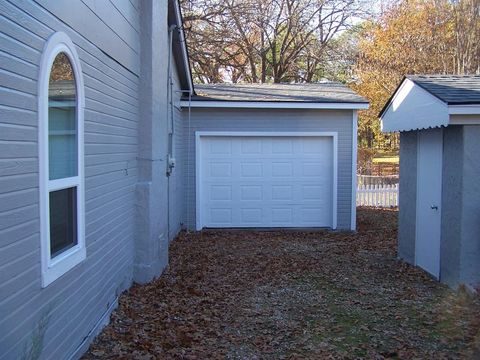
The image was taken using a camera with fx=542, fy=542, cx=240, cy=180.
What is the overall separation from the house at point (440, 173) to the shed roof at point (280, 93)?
11.4ft

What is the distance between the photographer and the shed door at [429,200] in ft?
27.6

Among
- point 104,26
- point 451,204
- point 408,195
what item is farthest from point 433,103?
point 104,26

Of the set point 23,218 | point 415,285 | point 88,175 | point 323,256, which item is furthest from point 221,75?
point 23,218

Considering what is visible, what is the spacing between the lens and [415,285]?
818 centimetres

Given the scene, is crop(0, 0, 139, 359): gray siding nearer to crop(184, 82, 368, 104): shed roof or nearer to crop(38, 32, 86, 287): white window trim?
crop(38, 32, 86, 287): white window trim

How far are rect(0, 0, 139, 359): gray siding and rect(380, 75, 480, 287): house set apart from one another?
4.42m

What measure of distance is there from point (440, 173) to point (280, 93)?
270 inches

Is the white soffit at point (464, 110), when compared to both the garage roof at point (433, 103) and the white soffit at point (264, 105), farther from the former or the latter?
the white soffit at point (264, 105)

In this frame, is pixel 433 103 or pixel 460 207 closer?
pixel 460 207

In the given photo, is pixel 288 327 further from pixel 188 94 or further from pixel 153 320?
pixel 188 94

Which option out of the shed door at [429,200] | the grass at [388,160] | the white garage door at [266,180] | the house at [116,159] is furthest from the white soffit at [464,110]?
the grass at [388,160]

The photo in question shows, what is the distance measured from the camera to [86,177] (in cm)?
523

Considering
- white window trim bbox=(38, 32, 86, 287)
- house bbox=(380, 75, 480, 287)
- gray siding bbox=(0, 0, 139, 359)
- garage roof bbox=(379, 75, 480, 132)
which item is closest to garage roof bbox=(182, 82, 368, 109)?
garage roof bbox=(379, 75, 480, 132)

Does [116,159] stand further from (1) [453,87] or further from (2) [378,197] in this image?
(2) [378,197]
